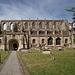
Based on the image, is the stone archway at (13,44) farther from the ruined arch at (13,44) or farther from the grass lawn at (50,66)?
the grass lawn at (50,66)

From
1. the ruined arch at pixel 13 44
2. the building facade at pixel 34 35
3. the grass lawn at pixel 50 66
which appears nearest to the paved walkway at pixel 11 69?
the grass lawn at pixel 50 66

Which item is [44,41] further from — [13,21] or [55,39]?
[13,21]

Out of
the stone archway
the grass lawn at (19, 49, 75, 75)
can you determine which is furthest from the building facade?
the grass lawn at (19, 49, 75, 75)

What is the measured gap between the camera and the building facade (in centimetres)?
3669

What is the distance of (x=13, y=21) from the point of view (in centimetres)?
4981

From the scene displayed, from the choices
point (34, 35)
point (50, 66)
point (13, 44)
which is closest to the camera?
point (50, 66)

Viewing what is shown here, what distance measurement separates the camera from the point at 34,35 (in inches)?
1698

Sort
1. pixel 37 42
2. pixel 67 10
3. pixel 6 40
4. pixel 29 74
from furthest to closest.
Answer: pixel 37 42, pixel 6 40, pixel 67 10, pixel 29 74

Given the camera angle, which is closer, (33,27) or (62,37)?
(62,37)

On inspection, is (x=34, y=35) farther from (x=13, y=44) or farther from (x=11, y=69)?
(x=11, y=69)

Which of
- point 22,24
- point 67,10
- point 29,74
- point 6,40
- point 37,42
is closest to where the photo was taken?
point 29,74

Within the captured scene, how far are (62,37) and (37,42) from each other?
10.6 m

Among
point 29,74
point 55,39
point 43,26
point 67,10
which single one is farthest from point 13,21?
point 29,74

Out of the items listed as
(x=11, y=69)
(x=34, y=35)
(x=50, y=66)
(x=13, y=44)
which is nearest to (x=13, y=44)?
(x=13, y=44)
